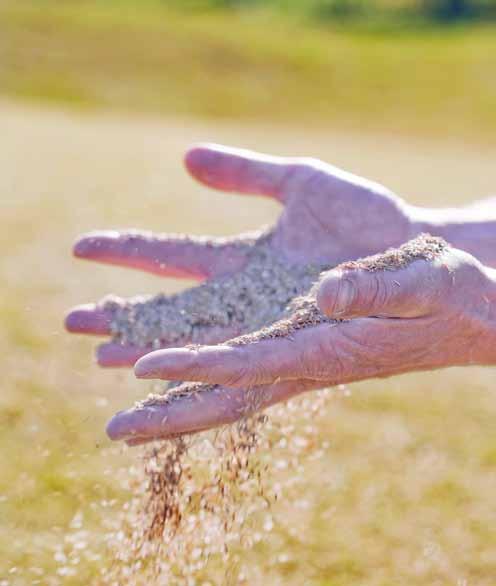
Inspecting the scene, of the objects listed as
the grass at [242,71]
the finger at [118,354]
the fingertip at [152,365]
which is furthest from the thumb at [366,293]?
the grass at [242,71]

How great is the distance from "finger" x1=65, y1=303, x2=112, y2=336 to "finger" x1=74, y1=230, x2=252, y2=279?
1.08ft

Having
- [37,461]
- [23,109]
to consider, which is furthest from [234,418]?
[23,109]

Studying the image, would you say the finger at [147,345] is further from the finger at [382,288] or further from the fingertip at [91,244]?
the finger at [382,288]

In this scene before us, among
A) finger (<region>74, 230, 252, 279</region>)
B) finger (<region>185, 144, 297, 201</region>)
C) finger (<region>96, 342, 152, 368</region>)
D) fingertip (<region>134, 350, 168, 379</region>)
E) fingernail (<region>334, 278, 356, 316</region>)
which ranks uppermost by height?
finger (<region>185, 144, 297, 201</region>)

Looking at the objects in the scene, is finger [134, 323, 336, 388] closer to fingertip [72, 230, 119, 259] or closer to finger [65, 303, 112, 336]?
finger [65, 303, 112, 336]

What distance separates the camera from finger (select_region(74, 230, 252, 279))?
3418 mm

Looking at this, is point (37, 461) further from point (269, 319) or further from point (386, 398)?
point (386, 398)

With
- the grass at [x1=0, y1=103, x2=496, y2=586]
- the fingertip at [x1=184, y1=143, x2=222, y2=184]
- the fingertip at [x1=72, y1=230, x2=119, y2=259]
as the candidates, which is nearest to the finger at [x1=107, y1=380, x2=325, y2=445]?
the grass at [x1=0, y1=103, x2=496, y2=586]

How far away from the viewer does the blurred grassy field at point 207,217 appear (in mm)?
3389

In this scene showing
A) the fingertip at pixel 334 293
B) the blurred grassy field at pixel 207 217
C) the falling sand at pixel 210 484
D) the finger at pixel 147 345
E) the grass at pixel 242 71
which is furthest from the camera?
the grass at pixel 242 71

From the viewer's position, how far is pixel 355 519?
3547mm

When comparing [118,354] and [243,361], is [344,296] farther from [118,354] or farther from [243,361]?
A: [118,354]

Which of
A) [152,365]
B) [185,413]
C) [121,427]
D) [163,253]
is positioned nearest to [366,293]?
[152,365]

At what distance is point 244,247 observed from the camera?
3.45m
